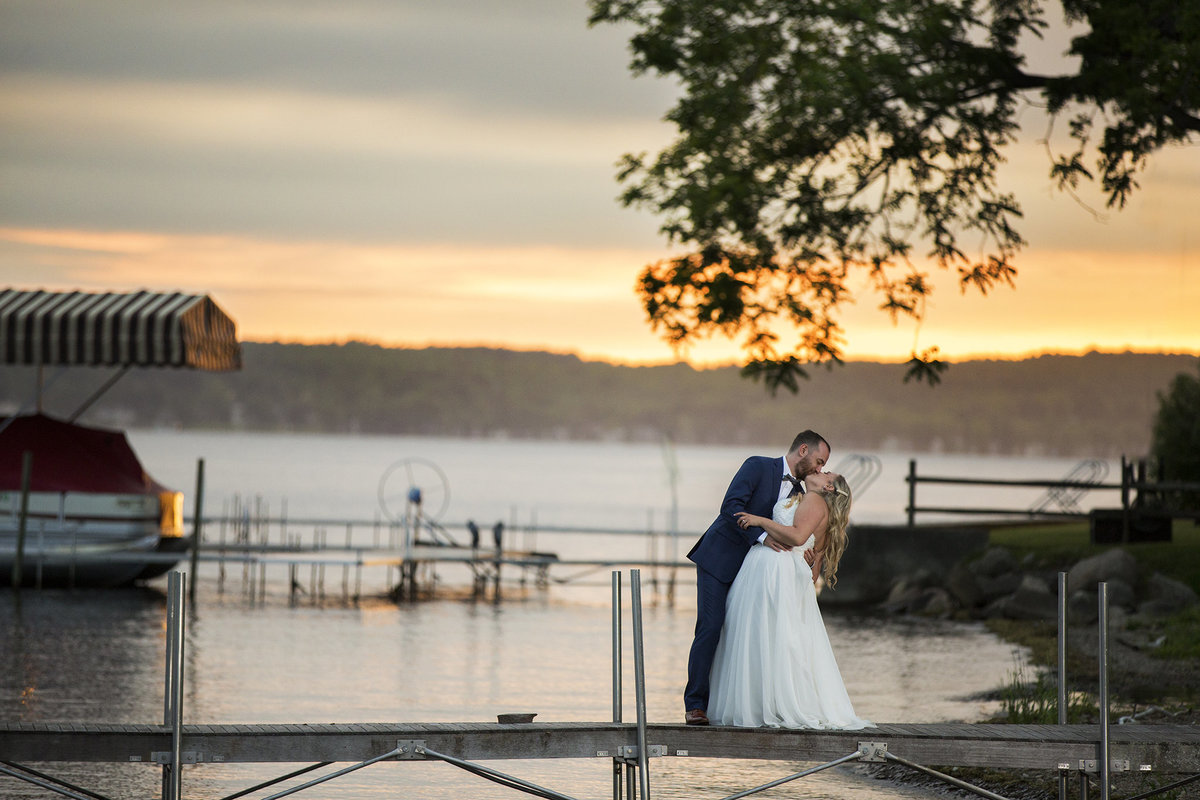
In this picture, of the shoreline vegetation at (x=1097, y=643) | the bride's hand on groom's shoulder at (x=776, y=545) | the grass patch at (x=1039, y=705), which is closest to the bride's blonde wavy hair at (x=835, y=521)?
the bride's hand on groom's shoulder at (x=776, y=545)

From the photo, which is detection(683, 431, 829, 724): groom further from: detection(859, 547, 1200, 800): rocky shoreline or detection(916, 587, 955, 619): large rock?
detection(916, 587, 955, 619): large rock

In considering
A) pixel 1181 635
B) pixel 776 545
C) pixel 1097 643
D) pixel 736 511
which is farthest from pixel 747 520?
pixel 1097 643

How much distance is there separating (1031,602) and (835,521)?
18566 millimetres

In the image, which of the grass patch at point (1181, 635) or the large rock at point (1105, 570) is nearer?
the grass patch at point (1181, 635)

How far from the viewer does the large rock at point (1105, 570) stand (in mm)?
24172

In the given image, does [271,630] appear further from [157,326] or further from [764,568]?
[764,568]

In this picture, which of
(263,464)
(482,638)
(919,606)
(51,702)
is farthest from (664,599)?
(263,464)

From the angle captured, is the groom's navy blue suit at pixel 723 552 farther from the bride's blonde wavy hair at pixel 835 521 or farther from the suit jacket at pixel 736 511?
the bride's blonde wavy hair at pixel 835 521

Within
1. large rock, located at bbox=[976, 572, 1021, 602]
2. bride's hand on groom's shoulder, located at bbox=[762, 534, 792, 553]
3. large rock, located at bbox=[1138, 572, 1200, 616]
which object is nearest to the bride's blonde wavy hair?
bride's hand on groom's shoulder, located at bbox=[762, 534, 792, 553]

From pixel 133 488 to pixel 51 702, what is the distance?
1580 centimetres

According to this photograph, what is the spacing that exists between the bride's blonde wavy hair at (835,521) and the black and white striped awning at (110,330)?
2153 cm

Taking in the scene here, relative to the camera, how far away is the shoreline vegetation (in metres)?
13.0

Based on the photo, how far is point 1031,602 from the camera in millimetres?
26203

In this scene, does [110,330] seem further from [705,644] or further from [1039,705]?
[705,644]
